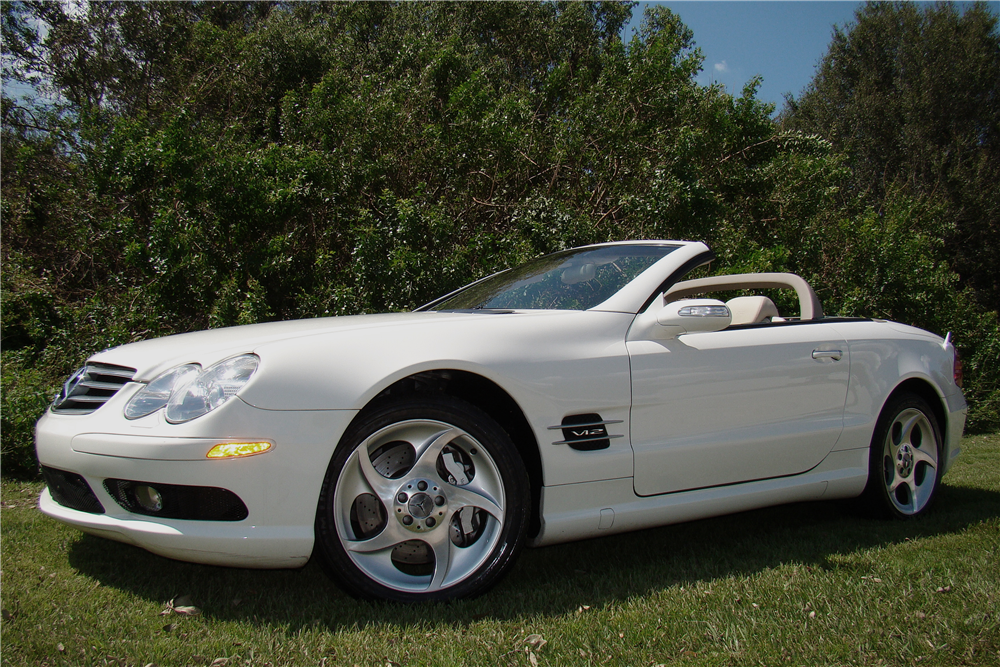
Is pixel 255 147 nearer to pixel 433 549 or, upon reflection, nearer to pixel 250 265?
pixel 250 265

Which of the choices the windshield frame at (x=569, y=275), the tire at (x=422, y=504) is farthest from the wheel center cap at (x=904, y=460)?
the tire at (x=422, y=504)

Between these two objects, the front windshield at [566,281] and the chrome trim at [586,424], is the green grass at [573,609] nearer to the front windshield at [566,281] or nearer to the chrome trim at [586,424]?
the chrome trim at [586,424]

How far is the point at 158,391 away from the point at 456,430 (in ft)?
3.50

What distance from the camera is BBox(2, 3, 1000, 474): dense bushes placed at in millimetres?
6930

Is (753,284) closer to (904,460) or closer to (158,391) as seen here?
(904,460)

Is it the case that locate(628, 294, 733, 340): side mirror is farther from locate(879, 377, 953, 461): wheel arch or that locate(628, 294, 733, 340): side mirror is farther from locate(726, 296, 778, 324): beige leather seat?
locate(879, 377, 953, 461): wheel arch

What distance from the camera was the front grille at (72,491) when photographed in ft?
9.05

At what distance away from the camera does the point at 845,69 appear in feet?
76.6

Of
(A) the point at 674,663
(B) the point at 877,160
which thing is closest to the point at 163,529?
(A) the point at 674,663

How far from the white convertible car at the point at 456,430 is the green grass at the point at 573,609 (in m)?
0.23

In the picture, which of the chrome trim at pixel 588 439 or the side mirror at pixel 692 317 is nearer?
the chrome trim at pixel 588 439

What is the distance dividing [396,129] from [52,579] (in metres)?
6.00

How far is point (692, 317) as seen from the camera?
129 inches

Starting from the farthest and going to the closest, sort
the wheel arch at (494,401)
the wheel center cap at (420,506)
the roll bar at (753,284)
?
the roll bar at (753,284)
the wheel arch at (494,401)
the wheel center cap at (420,506)
